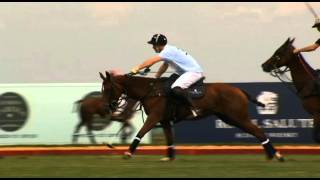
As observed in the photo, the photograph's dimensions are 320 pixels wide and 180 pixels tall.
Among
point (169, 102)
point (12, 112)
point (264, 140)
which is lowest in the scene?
point (12, 112)

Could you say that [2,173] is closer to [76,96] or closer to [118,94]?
[118,94]

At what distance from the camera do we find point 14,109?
2173cm

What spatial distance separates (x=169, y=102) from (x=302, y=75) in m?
2.54

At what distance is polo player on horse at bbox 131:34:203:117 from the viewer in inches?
545

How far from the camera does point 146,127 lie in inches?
544

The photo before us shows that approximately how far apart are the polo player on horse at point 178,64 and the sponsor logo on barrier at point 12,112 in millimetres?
8416

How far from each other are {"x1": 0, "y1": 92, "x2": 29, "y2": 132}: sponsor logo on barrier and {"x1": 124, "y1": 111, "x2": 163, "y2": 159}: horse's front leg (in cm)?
838

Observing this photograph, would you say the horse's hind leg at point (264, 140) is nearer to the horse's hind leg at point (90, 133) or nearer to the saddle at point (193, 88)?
the saddle at point (193, 88)

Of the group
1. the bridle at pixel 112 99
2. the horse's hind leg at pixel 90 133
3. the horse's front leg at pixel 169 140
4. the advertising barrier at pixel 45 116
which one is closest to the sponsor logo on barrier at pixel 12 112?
the advertising barrier at pixel 45 116

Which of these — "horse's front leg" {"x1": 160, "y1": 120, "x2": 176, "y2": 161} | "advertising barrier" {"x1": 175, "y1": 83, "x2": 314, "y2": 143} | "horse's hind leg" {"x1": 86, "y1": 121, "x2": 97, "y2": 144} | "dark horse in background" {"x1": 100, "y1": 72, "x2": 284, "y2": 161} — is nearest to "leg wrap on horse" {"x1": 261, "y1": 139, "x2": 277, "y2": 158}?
"dark horse in background" {"x1": 100, "y1": 72, "x2": 284, "y2": 161}

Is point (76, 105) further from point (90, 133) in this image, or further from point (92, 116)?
point (90, 133)

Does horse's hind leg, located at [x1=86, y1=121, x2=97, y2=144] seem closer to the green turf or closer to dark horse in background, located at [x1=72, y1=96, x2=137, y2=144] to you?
dark horse in background, located at [x1=72, y1=96, x2=137, y2=144]

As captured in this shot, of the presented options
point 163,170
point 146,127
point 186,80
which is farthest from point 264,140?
point 163,170

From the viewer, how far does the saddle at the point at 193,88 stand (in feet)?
46.5
